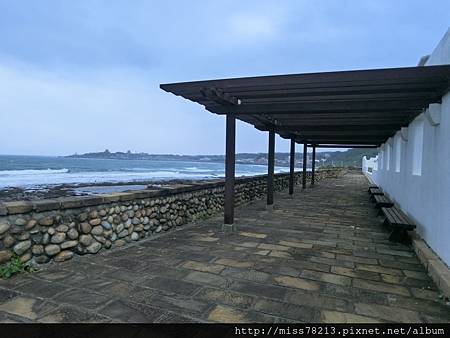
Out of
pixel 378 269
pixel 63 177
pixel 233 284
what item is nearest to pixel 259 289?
pixel 233 284

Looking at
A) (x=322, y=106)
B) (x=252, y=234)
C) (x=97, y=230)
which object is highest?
(x=322, y=106)

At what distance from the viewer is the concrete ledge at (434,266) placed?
2729 millimetres

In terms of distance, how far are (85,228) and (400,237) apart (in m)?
4.89

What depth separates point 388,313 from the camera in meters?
2.36

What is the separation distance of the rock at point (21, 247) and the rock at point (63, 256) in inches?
13.6

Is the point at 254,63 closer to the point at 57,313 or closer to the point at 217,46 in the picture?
the point at 217,46

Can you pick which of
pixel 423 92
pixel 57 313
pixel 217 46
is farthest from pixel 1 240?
pixel 217 46

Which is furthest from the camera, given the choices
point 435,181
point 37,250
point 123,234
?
point 123,234

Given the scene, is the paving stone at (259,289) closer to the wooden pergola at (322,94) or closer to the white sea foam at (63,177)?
the wooden pergola at (322,94)

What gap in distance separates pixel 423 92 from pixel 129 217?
457cm

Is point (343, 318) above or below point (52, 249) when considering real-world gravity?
below

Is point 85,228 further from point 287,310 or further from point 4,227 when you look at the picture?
point 287,310

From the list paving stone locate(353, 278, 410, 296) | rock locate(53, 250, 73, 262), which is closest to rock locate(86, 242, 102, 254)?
rock locate(53, 250, 73, 262)

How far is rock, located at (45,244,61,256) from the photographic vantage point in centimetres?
330
